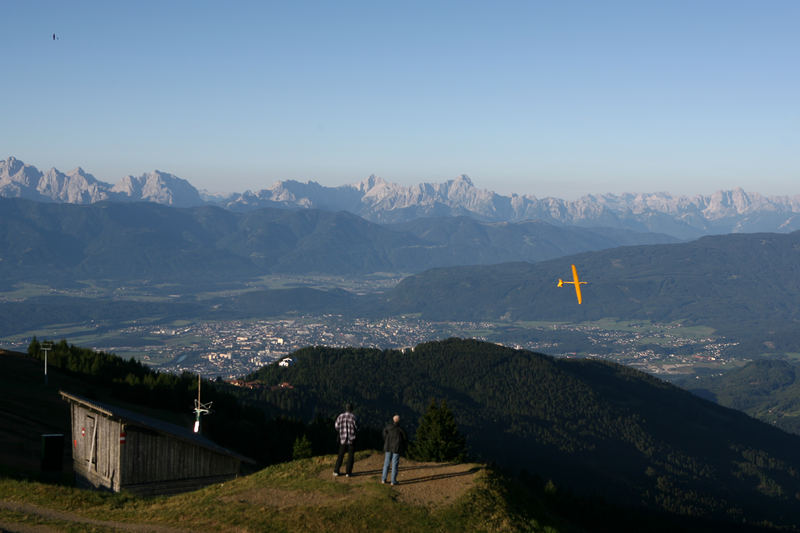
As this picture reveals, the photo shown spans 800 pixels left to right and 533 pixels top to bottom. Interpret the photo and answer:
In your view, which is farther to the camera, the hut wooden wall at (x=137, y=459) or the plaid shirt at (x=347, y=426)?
the hut wooden wall at (x=137, y=459)

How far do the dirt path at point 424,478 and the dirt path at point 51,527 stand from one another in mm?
9145

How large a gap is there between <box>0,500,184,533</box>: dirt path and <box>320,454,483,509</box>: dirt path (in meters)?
9.15

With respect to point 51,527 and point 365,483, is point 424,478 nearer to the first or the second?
point 365,483

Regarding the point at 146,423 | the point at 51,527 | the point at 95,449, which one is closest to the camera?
the point at 51,527

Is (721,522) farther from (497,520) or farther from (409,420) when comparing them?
(497,520)

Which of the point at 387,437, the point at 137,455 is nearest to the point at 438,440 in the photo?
the point at 387,437

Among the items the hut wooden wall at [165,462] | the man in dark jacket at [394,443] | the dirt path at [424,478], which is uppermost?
the man in dark jacket at [394,443]

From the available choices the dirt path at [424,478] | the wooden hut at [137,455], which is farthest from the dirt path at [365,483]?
the wooden hut at [137,455]

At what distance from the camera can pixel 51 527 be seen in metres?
31.1

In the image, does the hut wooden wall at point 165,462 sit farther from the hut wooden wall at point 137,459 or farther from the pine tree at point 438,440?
the pine tree at point 438,440

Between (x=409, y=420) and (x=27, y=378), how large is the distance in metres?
131

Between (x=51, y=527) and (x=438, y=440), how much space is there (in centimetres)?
2273

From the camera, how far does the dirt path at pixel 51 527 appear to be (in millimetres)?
30562

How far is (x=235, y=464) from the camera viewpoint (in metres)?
45.5
